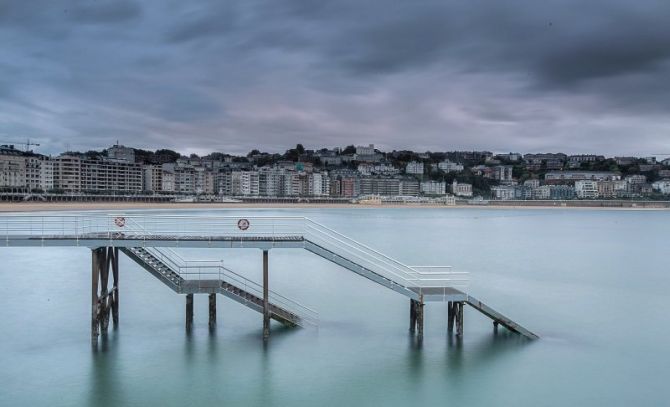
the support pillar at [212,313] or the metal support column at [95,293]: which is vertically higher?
the metal support column at [95,293]

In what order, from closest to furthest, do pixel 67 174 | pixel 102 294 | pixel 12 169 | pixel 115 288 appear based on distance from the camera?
pixel 102 294 < pixel 115 288 < pixel 12 169 < pixel 67 174

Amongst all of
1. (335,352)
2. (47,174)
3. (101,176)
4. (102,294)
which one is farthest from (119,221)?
(101,176)

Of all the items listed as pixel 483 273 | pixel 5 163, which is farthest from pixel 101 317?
pixel 5 163

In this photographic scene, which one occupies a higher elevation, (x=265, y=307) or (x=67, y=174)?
(x=67, y=174)

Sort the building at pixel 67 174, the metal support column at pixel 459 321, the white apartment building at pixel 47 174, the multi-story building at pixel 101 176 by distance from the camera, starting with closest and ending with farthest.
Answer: the metal support column at pixel 459 321 < the white apartment building at pixel 47 174 < the building at pixel 67 174 < the multi-story building at pixel 101 176

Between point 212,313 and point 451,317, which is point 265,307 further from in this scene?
point 451,317

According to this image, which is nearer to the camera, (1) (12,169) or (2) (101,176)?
(1) (12,169)

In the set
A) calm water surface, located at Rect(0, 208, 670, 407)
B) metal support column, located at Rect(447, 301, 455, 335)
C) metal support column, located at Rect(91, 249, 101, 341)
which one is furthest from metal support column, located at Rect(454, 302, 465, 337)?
metal support column, located at Rect(91, 249, 101, 341)

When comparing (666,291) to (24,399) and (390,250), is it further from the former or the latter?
(24,399)

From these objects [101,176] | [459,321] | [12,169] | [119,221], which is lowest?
[459,321]

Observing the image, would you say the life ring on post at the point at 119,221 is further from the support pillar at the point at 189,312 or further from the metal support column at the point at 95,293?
the support pillar at the point at 189,312

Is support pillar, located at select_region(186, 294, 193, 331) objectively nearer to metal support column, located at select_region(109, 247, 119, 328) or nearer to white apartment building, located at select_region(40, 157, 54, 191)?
metal support column, located at select_region(109, 247, 119, 328)

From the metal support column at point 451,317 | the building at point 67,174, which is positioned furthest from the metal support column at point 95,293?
the building at point 67,174

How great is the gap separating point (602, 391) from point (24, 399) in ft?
49.1
